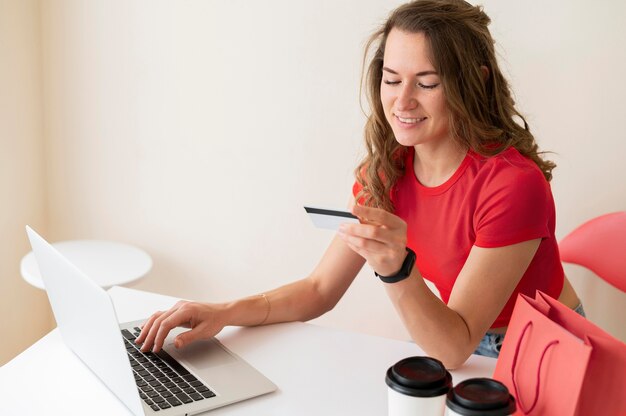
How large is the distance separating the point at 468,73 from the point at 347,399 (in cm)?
69

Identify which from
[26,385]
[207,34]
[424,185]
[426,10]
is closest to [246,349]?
[26,385]

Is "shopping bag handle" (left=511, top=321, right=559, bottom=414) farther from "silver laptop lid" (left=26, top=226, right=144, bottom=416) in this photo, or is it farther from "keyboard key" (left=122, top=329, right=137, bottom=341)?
"keyboard key" (left=122, top=329, right=137, bottom=341)

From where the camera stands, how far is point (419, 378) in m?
1.03

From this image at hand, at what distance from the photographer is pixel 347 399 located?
1302 millimetres

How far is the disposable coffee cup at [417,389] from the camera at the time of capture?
3.34 feet

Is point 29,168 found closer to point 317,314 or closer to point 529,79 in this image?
point 317,314

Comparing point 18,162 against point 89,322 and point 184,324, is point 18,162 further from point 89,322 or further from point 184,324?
point 89,322

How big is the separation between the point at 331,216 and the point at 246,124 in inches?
56.1

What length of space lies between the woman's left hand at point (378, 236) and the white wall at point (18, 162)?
1693mm

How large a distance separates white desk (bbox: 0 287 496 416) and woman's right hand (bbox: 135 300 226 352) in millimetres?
40

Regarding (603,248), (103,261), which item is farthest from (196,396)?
(103,261)

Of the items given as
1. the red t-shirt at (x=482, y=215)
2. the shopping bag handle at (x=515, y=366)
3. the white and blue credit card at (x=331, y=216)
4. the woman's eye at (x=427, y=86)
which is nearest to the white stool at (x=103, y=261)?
the red t-shirt at (x=482, y=215)

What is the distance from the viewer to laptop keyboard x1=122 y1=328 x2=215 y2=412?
1.26 m

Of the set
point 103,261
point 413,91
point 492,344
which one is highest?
point 413,91
